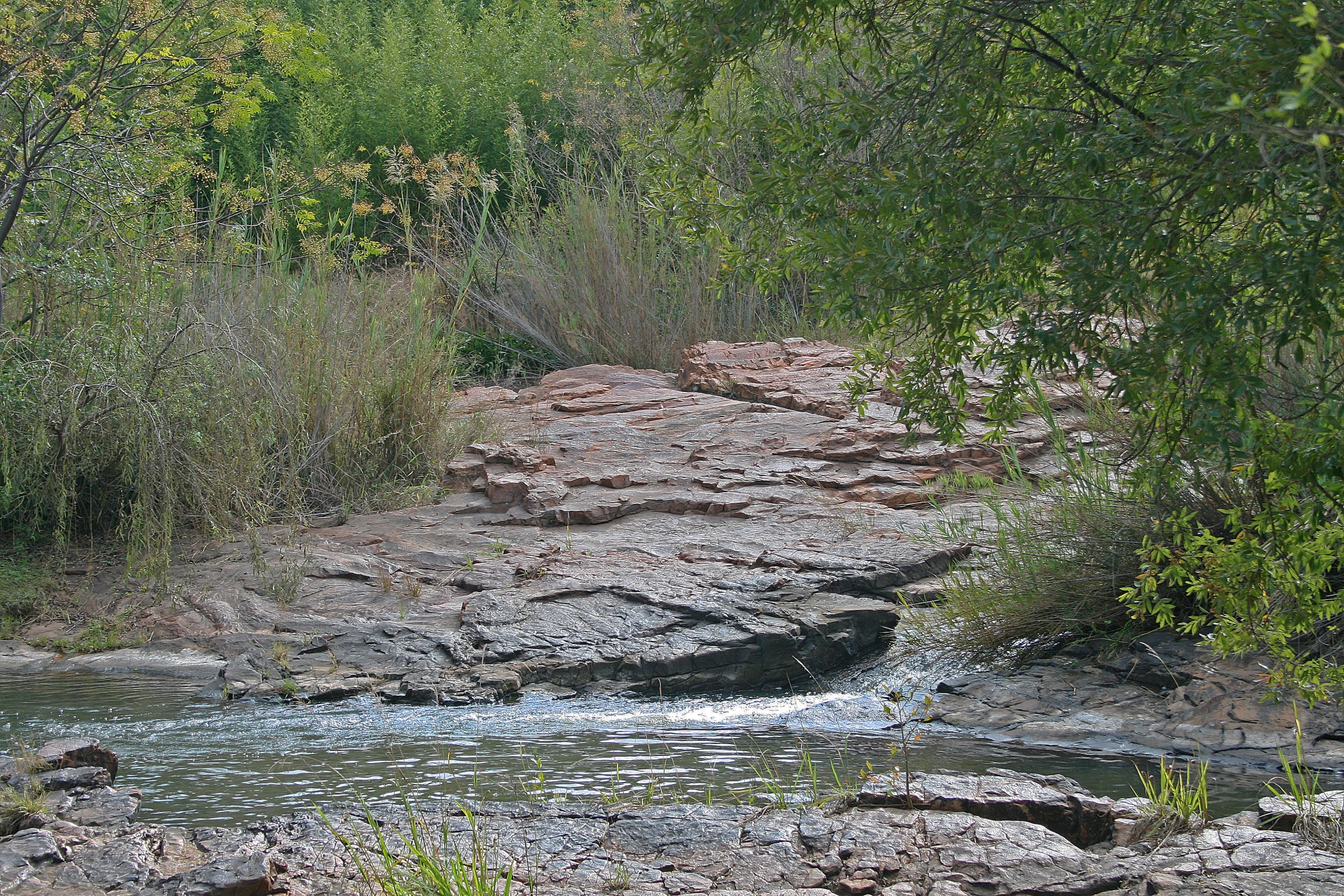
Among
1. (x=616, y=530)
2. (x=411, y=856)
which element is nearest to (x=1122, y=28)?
(x=411, y=856)

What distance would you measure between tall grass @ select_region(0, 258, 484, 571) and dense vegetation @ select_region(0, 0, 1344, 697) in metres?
0.03

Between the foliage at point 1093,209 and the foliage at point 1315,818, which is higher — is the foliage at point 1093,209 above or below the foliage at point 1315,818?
above

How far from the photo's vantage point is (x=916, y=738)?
4.77 meters

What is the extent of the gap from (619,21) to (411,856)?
38.4 ft

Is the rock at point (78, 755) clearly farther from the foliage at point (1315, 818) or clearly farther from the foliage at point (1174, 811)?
the foliage at point (1315, 818)

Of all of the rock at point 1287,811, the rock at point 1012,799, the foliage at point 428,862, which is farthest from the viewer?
the rock at point 1012,799

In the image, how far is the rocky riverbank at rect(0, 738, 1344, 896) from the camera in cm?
298

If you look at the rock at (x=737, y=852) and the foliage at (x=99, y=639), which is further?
the foliage at (x=99, y=639)

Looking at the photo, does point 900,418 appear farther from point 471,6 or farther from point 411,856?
point 471,6

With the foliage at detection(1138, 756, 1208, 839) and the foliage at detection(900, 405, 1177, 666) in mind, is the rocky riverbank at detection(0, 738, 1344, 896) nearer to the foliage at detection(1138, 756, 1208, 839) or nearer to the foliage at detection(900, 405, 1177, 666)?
the foliage at detection(1138, 756, 1208, 839)

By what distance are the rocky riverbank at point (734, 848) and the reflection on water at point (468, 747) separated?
1.00 ft

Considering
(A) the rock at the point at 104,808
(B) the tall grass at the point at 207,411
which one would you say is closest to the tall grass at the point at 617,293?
(B) the tall grass at the point at 207,411

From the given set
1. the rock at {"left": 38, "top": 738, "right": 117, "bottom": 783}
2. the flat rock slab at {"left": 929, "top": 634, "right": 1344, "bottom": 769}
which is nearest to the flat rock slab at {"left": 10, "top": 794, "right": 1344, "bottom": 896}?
the rock at {"left": 38, "top": 738, "right": 117, "bottom": 783}

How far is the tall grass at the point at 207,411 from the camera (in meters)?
6.82
